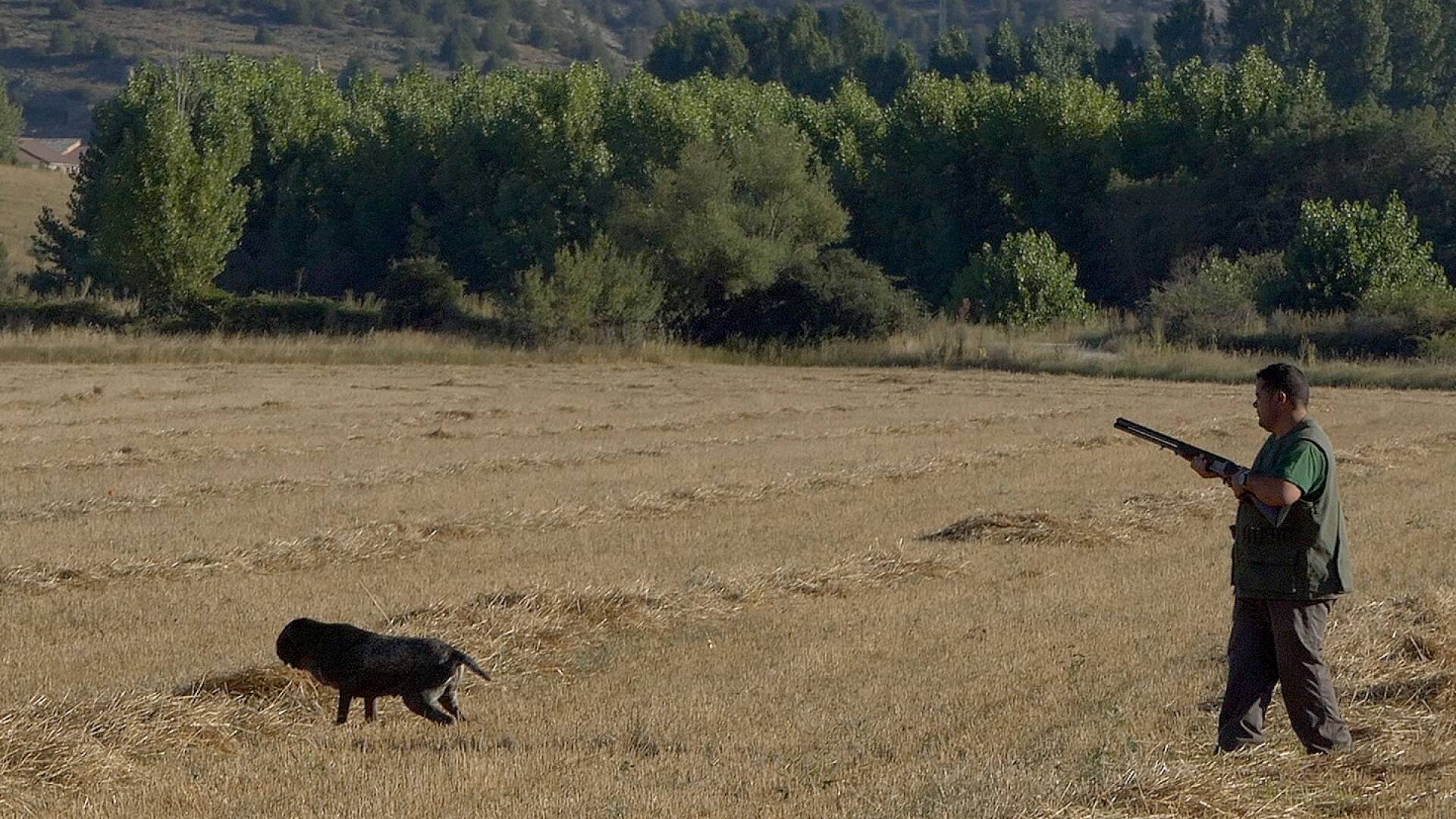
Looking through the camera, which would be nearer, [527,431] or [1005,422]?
[527,431]

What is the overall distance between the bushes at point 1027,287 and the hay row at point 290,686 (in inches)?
1712

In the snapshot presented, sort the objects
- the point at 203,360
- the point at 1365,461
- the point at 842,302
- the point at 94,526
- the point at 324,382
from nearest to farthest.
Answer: the point at 94,526 → the point at 1365,461 → the point at 324,382 → the point at 203,360 → the point at 842,302

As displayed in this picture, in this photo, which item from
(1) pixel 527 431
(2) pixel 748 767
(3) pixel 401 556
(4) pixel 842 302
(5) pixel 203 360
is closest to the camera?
(2) pixel 748 767

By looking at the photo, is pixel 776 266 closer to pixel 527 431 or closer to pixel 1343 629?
pixel 527 431

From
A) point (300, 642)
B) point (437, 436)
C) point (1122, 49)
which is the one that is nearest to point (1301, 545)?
point (300, 642)

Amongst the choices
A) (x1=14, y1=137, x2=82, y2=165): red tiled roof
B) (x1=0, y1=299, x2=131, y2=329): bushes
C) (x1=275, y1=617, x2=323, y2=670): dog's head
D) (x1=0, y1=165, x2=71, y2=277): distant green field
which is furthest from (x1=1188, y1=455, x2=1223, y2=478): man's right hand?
(x1=14, y1=137, x2=82, y2=165): red tiled roof

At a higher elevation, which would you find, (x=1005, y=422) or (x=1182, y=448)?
(x=1182, y=448)

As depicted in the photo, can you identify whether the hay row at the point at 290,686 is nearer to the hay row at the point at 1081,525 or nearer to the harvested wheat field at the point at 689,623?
the harvested wheat field at the point at 689,623

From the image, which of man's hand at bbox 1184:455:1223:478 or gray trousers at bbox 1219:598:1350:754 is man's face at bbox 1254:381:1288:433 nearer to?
man's hand at bbox 1184:455:1223:478

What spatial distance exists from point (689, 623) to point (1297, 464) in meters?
5.04

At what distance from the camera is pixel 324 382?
117 feet

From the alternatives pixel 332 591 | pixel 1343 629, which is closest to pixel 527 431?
pixel 332 591

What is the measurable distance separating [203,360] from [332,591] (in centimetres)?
3134

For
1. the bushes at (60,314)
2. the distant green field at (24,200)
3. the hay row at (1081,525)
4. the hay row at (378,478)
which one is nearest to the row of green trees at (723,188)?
the bushes at (60,314)
